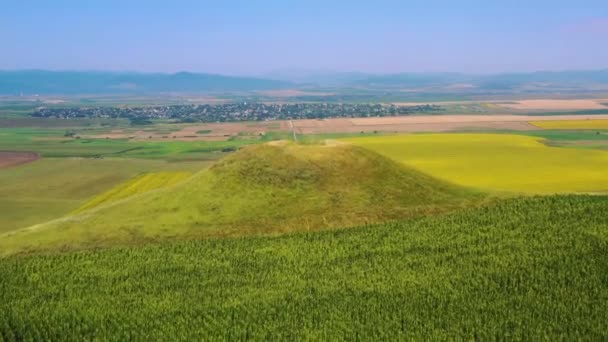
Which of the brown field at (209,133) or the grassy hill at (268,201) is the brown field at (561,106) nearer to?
the brown field at (209,133)

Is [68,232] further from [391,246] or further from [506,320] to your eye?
[506,320]

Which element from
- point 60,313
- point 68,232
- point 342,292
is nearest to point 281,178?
point 68,232

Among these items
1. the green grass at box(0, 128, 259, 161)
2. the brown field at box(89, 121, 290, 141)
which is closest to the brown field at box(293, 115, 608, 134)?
the brown field at box(89, 121, 290, 141)

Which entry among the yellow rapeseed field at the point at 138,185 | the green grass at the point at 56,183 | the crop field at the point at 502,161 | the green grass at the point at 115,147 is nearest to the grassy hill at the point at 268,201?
the crop field at the point at 502,161

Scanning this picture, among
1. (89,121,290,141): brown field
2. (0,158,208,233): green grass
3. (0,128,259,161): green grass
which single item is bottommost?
(0,158,208,233): green grass

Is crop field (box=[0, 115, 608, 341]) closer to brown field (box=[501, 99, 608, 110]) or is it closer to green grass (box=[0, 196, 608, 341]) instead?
green grass (box=[0, 196, 608, 341])

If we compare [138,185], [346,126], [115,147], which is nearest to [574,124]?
[346,126]
